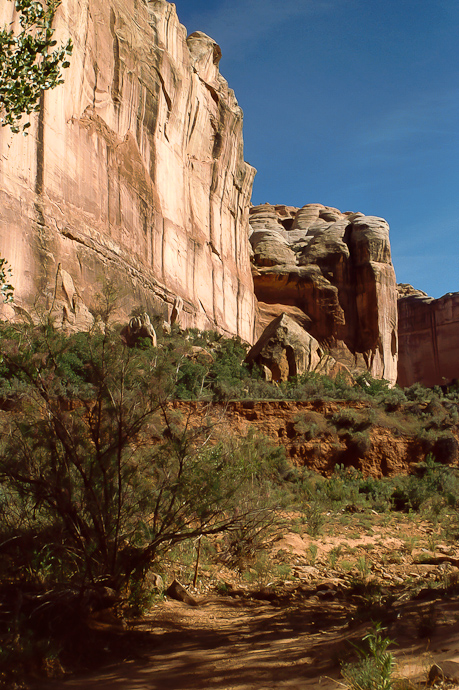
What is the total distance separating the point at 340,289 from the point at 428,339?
18718 millimetres

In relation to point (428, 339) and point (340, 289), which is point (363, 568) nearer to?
point (340, 289)

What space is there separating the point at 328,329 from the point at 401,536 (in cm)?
3159

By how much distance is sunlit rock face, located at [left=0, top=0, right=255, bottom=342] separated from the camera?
21.5 metres

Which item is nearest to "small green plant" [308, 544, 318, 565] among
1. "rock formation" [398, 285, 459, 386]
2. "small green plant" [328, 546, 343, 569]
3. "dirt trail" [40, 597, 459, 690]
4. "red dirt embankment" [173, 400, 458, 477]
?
"small green plant" [328, 546, 343, 569]

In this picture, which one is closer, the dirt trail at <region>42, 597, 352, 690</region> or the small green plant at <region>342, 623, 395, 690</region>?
the small green plant at <region>342, 623, 395, 690</region>

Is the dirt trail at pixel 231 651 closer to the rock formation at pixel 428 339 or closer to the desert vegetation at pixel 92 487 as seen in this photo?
the desert vegetation at pixel 92 487

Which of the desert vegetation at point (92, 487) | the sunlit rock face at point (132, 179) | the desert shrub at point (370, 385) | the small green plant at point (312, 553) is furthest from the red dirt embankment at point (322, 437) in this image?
the desert vegetation at point (92, 487)

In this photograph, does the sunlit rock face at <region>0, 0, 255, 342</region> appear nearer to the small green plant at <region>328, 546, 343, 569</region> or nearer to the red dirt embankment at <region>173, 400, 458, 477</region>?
the red dirt embankment at <region>173, 400, 458, 477</region>

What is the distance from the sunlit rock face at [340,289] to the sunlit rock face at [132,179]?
372cm

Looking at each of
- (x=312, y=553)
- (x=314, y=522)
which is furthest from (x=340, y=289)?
(x=312, y=553)

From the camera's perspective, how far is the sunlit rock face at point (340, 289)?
42.6 m

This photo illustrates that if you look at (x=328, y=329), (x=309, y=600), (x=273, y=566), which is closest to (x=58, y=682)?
(x=309, y=600)

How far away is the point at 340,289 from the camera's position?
43.6 m

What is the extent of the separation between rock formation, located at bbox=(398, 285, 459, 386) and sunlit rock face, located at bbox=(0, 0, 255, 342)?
24195 millimetres
